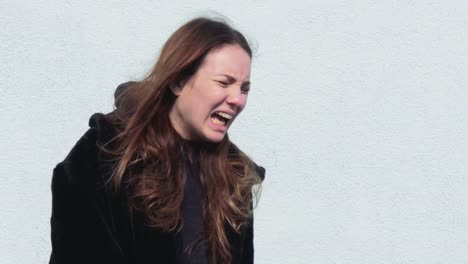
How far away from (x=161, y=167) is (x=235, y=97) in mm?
258

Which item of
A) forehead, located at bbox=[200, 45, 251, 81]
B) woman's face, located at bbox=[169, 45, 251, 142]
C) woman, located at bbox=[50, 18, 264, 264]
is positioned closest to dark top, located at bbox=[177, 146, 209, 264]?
woman, located at bbox=[50, 18, 264, 264]

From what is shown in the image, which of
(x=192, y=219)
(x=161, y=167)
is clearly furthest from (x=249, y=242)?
(x=161, y=167)

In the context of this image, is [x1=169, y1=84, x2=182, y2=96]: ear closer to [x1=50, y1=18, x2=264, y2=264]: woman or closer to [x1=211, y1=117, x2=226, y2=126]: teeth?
[x1=50, y1=18, x2=264, y2=264]: woman

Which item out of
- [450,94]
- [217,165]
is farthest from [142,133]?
[450,94]

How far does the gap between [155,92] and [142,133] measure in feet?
0.35

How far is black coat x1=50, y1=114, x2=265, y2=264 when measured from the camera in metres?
1.63

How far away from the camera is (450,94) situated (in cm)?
264

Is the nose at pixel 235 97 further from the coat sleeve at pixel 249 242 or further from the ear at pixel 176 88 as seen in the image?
the coat sleeve at pixel 249 242

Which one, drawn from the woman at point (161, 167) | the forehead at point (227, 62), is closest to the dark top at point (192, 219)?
the woman at point (161, 167)

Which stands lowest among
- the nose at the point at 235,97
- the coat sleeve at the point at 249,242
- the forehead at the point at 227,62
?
the coat sleeve at the point at 249,242

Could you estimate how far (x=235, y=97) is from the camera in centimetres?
163

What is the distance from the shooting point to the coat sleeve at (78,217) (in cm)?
163

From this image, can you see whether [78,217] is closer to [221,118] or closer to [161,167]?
[161,167]

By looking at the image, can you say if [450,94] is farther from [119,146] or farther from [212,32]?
[119,146]
